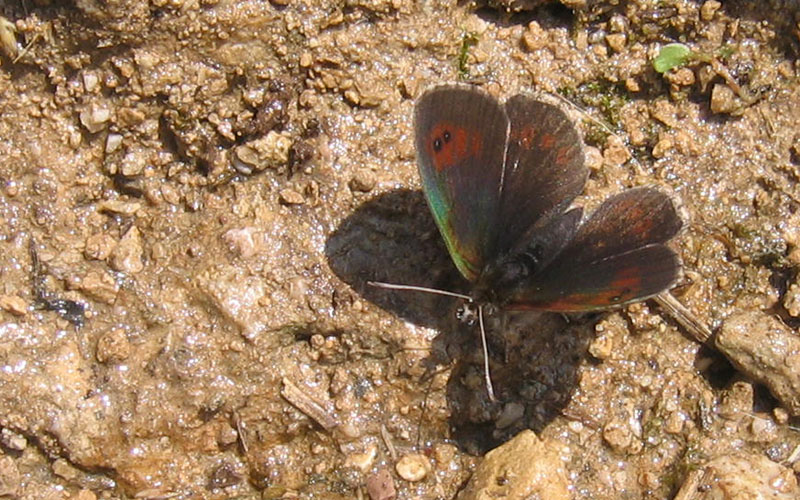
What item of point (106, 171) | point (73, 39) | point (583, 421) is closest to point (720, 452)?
point (583, 421)

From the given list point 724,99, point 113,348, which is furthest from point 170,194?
point 724,99

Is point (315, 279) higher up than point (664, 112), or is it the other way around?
point (664, 112)

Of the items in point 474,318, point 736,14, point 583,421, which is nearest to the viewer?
point 474,318

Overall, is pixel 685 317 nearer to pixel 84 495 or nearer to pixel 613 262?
pixel 613 262

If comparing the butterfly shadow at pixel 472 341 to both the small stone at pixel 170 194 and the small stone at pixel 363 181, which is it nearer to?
the small stone at pixel 363 181

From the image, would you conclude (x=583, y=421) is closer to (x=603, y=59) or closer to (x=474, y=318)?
(x=474, y=318)

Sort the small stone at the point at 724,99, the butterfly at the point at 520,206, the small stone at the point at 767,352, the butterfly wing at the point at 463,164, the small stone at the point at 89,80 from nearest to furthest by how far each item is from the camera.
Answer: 1. the butterfly at the point at 520,206
2. the butterfly wing at the point at 463,164
3. the small stone at the point at 767,352
4. the small stone at the point at 89,80
5. the small stone at the point at 724,99

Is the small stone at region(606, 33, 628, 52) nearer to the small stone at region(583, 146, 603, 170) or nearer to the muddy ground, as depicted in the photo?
the muddy ground

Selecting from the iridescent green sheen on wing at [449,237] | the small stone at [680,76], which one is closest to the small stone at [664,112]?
the small stone at [680,76]
